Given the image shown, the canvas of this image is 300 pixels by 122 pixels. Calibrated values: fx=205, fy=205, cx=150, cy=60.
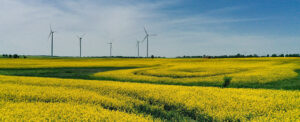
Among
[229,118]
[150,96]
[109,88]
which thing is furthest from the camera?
[109,88]

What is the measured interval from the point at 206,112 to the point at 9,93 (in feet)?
40.2

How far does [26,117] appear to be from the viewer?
8367 mm

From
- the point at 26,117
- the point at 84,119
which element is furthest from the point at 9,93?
the point at 84,119

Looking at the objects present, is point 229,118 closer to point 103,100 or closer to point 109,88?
point 103,100

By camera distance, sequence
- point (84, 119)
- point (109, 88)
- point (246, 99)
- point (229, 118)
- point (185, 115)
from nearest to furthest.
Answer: point (84, 119) < point (229, 118) < point (185, 115) < point (246, 99) < point (109, 88)

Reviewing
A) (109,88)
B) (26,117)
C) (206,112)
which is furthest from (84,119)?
(109,88)

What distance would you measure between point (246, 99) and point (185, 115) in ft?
13.2

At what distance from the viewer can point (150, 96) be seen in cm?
1302

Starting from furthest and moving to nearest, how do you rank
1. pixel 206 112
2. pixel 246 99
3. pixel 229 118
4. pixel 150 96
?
1. pixel 150 96
2. pixel 246 99
3. pixel 206 112
4. pixel 229 118

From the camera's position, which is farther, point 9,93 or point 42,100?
point 9,93

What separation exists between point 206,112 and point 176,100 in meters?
2.37

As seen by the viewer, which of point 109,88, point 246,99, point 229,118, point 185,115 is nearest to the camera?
point 229,118

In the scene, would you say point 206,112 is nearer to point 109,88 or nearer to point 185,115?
point 185,115

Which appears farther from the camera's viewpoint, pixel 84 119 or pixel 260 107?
pixel 260 107
